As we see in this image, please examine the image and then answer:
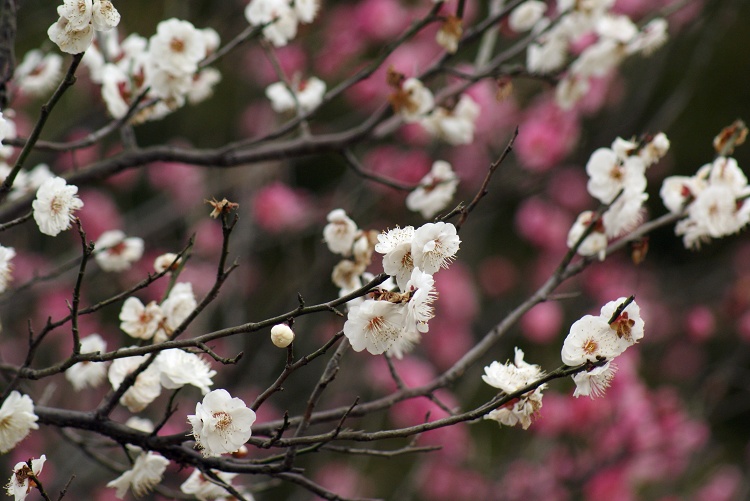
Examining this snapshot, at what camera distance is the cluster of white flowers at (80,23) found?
1.20 metres

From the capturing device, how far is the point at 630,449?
3.29 meters

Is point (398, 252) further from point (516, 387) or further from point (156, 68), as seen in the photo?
point (156, 68)

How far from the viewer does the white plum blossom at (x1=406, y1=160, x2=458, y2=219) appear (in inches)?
73.2

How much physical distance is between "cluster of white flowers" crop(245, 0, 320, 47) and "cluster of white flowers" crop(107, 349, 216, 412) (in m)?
0.94

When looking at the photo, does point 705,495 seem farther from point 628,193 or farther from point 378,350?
point 378,350

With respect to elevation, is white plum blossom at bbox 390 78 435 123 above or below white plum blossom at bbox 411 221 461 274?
above

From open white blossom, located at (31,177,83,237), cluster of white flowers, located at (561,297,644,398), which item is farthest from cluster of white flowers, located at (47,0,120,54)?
cluster of white flowers, located at (561,297,644,398)

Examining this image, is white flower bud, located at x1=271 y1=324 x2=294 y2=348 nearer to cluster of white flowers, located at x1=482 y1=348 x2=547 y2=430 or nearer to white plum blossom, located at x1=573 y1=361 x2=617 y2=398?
cluster of white flowers, located at x1=482 y1=348 x2=547 y2=430

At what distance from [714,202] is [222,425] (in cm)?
120

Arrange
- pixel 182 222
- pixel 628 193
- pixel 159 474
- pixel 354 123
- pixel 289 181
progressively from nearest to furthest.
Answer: pixel 159 474, pixel 628 193, pixel 182 222, pixel 354 123, pixel 289 181

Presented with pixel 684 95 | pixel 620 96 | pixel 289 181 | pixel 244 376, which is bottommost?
pixel 244 376

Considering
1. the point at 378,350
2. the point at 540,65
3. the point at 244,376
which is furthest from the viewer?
the point at 244,376

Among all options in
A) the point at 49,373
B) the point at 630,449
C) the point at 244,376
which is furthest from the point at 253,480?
the point at 49,373

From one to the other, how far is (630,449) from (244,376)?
170 cm
